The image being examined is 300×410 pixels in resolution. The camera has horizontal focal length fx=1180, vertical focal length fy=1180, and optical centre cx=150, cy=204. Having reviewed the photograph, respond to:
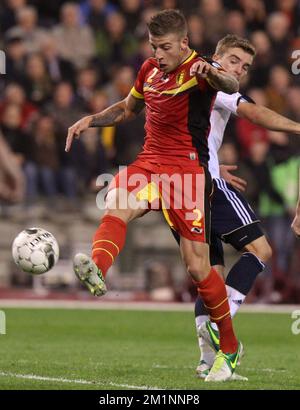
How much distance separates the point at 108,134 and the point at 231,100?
9.78 metres

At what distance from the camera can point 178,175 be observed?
811 cm

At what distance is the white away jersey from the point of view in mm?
8336

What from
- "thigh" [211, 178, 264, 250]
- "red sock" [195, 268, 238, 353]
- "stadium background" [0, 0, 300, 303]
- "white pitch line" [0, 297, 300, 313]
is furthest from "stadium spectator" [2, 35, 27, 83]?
A: "red sock" [195, 268, 238, 353]

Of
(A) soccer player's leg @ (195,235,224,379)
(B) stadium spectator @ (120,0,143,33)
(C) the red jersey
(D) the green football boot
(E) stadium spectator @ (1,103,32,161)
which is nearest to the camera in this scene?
(D) the green football boot

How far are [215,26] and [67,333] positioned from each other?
8.76 metres

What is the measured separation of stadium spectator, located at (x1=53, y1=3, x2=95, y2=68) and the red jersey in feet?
38.2

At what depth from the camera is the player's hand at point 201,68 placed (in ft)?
24.4

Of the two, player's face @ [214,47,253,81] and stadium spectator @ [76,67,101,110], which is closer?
player's face @ [214,47,253,81]

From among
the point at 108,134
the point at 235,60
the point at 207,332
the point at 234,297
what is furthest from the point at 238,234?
the point at 108,134

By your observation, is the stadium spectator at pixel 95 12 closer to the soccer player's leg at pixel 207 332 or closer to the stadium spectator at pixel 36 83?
the stadium spectator at pixel 36 83

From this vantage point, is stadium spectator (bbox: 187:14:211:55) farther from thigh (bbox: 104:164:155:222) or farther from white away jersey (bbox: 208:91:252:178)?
thigh (bbox: 104:164:155:222)

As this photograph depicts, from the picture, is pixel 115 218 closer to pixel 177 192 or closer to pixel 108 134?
pixel 177 192

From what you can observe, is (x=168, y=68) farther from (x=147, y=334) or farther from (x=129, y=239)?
(x=129, y=239)
